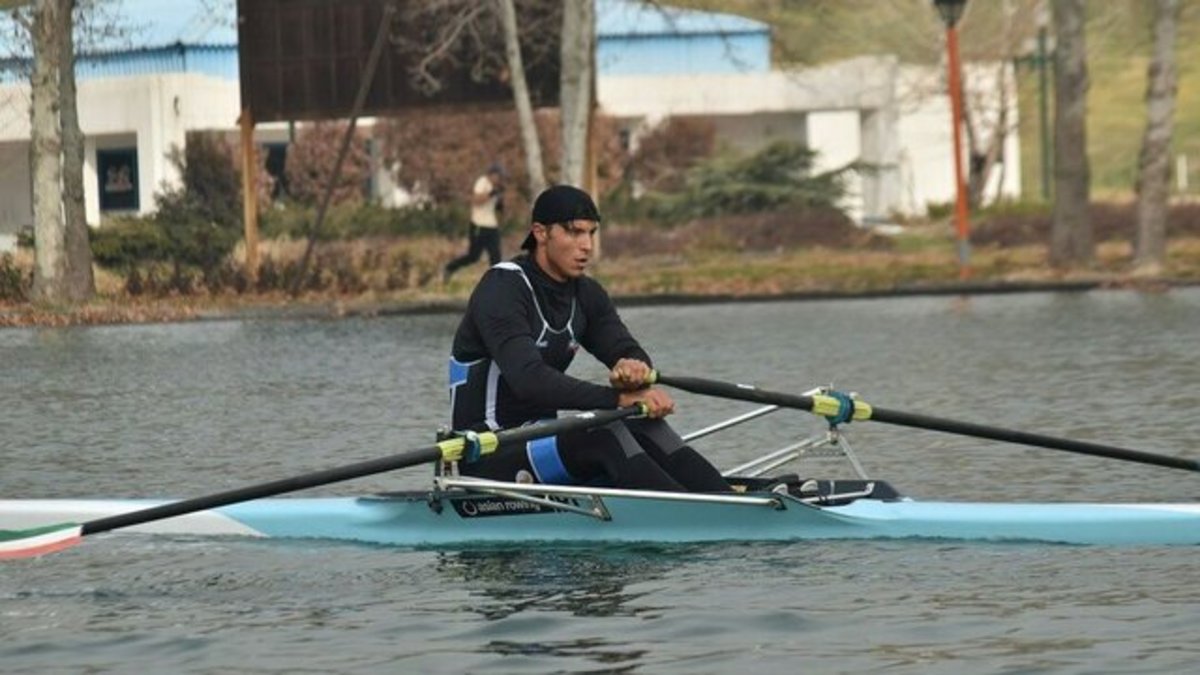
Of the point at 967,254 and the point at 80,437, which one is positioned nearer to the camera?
the point at 80,437

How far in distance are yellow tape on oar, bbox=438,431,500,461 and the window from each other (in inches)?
2027

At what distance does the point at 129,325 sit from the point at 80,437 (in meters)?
14.8

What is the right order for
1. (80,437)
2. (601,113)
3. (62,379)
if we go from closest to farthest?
(80,437) < (62,379) < (601,113)

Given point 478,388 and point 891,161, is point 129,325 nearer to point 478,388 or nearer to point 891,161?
point 478,388

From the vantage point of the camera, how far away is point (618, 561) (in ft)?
42.7

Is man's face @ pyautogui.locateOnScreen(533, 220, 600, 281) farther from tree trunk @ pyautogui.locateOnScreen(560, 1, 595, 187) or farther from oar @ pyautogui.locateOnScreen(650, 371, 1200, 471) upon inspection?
tree trunk @ pyautogui.locateOnScreen(560, 1, 595, 187)

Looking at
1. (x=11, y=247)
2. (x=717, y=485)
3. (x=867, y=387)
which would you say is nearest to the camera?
(x=717, y=485)

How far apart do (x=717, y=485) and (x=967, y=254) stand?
26555 millimetres

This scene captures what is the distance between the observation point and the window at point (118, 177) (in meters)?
63.3

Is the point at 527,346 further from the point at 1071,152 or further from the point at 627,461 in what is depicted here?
the point at 1071,152

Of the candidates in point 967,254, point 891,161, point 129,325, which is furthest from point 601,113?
point 129,325

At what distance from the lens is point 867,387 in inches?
896

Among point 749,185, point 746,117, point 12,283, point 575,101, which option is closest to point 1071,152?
point 575,101

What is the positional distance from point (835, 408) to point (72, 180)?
82.2 ft
